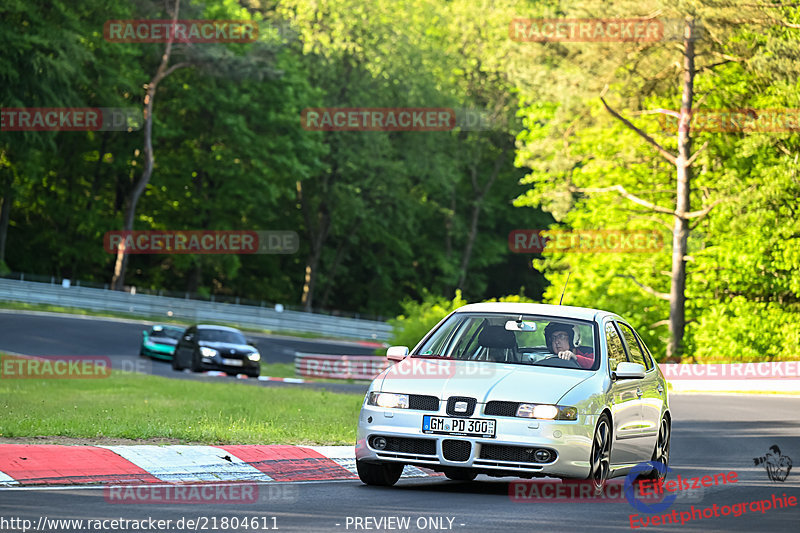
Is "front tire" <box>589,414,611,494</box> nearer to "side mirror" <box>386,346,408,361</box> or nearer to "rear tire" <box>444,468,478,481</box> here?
"rear tire" <box>444,468,478,481</box>

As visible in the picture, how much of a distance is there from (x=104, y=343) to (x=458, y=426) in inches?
1424

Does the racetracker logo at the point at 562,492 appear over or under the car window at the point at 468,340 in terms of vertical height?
under

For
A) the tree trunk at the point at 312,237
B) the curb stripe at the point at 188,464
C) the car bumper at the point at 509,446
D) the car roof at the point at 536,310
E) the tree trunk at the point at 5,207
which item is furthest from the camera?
the tree trunk at the point at 312,237

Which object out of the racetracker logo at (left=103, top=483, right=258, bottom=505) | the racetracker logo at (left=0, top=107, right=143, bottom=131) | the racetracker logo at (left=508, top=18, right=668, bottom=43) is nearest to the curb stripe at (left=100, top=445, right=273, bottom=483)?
the racetracker logo at (left=103, top=483, right=258, bottom=505)

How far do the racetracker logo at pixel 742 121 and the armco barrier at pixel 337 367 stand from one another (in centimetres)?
1346

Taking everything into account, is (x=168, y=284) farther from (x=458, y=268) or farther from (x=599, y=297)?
(x=599, y=297)

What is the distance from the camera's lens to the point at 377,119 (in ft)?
236

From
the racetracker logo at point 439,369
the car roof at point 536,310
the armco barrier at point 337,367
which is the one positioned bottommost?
the armco barrier at point 337,367

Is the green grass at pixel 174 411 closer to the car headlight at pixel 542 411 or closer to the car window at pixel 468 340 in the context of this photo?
the car window at pixel 468 340

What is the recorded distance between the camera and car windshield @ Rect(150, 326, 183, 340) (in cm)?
4147

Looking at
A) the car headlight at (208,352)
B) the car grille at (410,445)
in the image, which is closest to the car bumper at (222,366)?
the car headlight at (208,352)

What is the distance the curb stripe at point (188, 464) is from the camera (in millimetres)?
11453

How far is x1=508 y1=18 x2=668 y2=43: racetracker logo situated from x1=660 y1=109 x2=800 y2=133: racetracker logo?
9.70ft

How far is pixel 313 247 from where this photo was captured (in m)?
74.1
